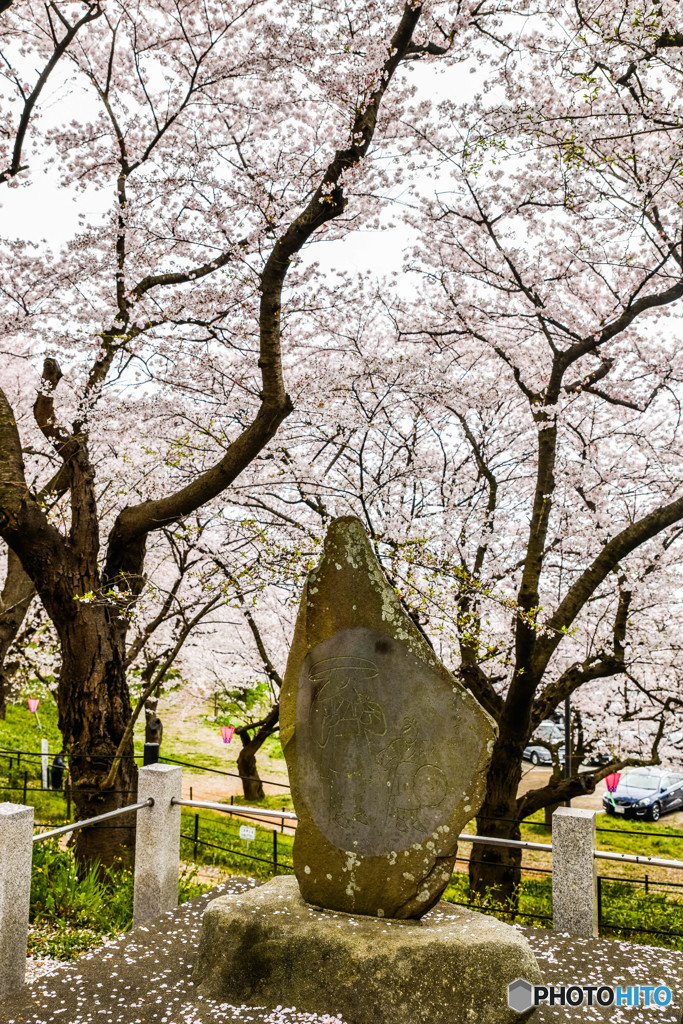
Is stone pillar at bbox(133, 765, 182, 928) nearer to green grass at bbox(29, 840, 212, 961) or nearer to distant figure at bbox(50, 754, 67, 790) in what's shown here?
green grass at bbox(29, 840, 212, 961)

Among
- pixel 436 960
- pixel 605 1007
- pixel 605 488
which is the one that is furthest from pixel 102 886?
pixel 605 488

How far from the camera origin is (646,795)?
69.0 ft

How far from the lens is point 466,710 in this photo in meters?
4.66

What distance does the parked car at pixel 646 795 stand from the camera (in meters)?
20.9

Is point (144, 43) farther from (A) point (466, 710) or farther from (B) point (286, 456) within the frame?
(A) point (466, 710)

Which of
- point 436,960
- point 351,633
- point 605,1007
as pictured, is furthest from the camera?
point 351,633

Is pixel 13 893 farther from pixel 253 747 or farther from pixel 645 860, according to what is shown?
pixel 253 747

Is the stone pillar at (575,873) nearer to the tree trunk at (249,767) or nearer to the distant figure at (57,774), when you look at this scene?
the tree trunk at (249,767)

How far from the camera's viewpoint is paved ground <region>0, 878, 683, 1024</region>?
164 inches

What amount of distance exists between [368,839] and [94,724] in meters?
3.49

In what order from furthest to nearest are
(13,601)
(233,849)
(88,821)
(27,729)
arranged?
(27,729) < (233,849) < (13,601) < (88,821)

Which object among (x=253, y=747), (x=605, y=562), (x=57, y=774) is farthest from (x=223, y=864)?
(x=605, y=562)

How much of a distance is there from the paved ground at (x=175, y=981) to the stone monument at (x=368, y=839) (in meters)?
0.19

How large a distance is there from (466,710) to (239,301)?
5.99 metres
